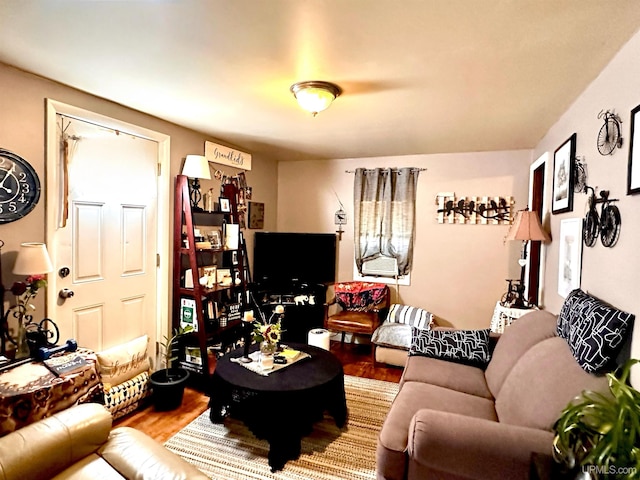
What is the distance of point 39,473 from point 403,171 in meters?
4.08

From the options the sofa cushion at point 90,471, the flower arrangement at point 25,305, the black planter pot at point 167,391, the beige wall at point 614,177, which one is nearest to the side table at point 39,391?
the flower arrangement at point 25,305

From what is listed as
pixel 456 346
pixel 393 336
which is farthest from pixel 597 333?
pixel 393 336

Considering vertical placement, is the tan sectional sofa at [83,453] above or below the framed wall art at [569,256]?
below

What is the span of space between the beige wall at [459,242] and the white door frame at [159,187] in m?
2.32

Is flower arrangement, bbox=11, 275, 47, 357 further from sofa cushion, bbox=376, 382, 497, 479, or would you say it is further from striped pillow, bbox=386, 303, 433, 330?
striped pillow, bbox=386, 303, 433, 330

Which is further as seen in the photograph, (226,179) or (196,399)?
(226,179)

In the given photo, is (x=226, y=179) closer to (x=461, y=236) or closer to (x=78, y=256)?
(x=78, y=256)

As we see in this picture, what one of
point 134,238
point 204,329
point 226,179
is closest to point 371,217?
point 226,179

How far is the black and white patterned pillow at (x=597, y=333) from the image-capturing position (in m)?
1.47

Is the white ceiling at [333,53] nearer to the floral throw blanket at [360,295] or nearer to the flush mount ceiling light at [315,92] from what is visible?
the flush mount ceiling light at [315,92]

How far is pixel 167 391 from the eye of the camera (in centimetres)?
277

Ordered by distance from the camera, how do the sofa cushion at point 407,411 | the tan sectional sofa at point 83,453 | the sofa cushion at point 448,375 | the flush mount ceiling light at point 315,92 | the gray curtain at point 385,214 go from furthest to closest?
the gray curtain at point 385,214 → the sofa cushion at point 448,375 → the flush mount ceiling light at point 315,92 → the sofa cushion at point 407,411 → the tan sectional sofa at point 83,453

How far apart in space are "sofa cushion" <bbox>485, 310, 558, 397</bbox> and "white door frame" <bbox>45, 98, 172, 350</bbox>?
2716mm

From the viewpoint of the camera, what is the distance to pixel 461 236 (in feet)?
13.8
